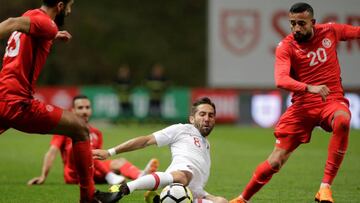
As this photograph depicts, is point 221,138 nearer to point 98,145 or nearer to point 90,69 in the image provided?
point 98,145

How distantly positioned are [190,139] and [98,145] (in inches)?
123

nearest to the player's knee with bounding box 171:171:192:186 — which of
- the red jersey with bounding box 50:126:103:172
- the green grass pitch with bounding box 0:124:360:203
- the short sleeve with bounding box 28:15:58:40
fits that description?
the green grass pitch with bounding box 0:124:360:203

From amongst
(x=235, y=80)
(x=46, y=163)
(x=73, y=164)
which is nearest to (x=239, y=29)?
(x=235, y=80)

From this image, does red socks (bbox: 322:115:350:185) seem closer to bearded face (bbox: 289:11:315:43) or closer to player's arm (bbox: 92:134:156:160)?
bearded face (bbox: 289:11:315:43)

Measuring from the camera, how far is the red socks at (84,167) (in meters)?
7.34

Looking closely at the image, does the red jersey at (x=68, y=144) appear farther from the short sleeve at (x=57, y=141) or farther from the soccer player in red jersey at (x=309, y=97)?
the soccer player in red jersey at (x=309, y=97)

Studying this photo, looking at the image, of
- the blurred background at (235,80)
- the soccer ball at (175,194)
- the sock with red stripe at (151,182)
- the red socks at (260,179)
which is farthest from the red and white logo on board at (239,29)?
the soccer ball at (175,194)

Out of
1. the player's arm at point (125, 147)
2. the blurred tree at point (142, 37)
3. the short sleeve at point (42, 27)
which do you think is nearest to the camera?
the short sleeve at point (42, 27)

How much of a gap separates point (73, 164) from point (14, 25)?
174 inches

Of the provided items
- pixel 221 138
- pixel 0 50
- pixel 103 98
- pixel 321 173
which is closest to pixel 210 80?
pixel 103 98

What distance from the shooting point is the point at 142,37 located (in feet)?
149

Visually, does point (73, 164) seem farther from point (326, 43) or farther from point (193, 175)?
point (326, 43)

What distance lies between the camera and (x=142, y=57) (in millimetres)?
45031

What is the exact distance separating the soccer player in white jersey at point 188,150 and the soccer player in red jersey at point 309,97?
0.67 metres
